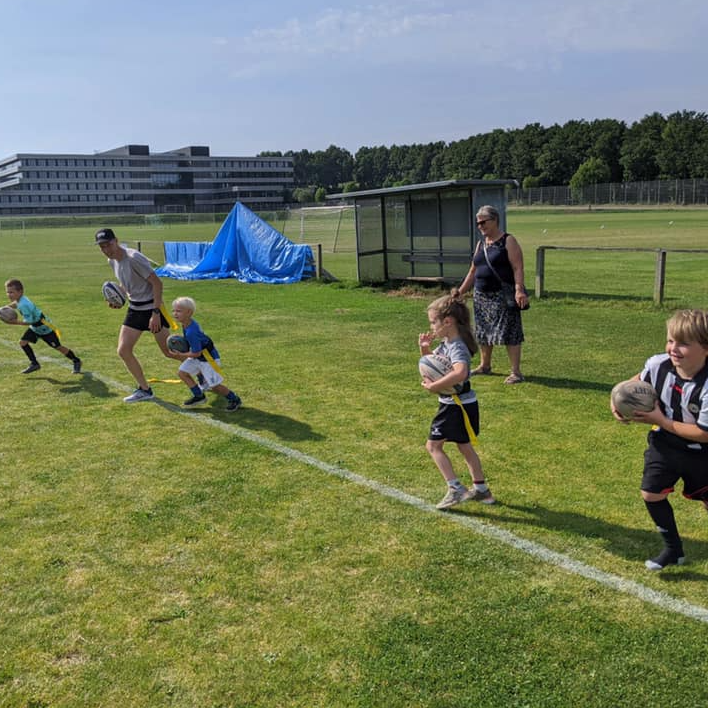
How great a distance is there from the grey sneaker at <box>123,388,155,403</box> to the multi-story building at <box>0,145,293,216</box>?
11900cm

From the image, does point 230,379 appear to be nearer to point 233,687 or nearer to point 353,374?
point 353,374

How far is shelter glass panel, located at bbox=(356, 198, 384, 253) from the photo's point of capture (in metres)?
18.3

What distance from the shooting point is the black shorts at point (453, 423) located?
459 cm

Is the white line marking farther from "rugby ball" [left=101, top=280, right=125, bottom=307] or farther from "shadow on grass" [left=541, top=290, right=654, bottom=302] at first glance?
"shadow on grass" [left=541, top=290, right=654, bottom=302]

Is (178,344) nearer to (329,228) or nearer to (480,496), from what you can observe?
(480,496)

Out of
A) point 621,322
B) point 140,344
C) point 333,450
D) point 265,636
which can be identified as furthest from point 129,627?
point 621,322

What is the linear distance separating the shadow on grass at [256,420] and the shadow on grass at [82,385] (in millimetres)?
913

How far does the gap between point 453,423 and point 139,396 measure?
4363mm

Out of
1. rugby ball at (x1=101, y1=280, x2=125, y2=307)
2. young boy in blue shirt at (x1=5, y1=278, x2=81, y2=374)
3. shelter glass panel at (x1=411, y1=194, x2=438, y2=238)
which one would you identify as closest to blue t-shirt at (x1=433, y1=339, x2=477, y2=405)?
rugby ball at (x1=101, y1=280, x2=125, y2=307)

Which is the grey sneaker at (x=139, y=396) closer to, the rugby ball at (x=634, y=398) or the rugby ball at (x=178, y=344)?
the rugby ball at (x=178, y=344)

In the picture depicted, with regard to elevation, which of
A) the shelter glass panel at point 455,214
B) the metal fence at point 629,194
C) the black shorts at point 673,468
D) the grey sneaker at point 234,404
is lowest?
the grey sneaker at point 234,404

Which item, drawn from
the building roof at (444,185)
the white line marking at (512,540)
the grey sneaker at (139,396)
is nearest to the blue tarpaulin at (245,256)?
the building roof at (444,185)

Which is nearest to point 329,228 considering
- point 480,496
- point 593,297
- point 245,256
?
point 245,256

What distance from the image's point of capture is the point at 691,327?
3314 millimetres
